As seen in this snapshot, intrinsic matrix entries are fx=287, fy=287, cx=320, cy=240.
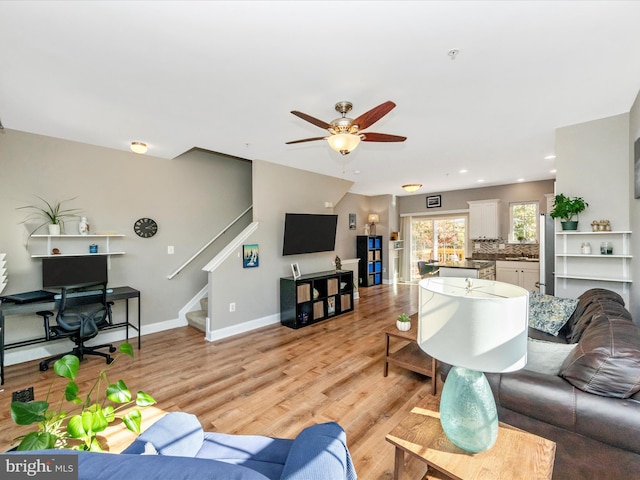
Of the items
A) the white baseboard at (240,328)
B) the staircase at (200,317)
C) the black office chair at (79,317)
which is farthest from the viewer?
the staircase at (200,317)

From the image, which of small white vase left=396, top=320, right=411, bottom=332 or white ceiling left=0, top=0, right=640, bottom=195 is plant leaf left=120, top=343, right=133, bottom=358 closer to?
white ceiling left=0, top=0, right=640, bottom=195

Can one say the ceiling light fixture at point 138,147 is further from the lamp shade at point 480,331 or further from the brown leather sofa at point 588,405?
the brown leather sofa at point 588,405

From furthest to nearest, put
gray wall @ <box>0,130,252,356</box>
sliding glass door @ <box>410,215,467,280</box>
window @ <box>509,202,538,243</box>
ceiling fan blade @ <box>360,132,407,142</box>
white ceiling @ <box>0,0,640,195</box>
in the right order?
sliding glass door @ <box>410,215,467,280</box> < window @ <box>509,202,538,243</box> < gray wall @ <box>0,130,252,356</box> < ceiling fan blade @ <box>360,132,407,142</box> < white ceiling @ <box>0,0,640,195</box>

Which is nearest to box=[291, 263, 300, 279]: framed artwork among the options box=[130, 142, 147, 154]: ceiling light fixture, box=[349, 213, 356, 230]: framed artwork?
box=[130, 142, 147, 154]: ceiling light fixture

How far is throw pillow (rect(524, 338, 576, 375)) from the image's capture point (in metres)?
1.66

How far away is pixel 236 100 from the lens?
260cm

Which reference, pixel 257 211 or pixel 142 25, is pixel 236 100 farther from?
pixel 257 211

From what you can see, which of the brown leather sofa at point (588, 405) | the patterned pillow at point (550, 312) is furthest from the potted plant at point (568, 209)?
the brown leather sofa at point (588, 405)

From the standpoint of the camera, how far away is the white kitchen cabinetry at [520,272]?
6.03 meters

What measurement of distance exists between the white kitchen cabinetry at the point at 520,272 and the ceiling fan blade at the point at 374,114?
18.4 feet

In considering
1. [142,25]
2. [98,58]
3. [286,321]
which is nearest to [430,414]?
[142,25]

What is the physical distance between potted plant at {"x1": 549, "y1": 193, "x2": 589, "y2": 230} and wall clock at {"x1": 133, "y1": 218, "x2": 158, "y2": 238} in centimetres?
Answer: 528

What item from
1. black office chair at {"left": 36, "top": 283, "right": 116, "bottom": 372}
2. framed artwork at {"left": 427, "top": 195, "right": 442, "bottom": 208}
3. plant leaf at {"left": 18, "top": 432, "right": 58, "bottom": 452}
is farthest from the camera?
framed artwork at {"left": 427, "top": 195, "right": 442, "bottom": 208}

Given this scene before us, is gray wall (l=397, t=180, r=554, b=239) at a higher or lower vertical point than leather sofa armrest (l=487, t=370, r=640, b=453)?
higher
